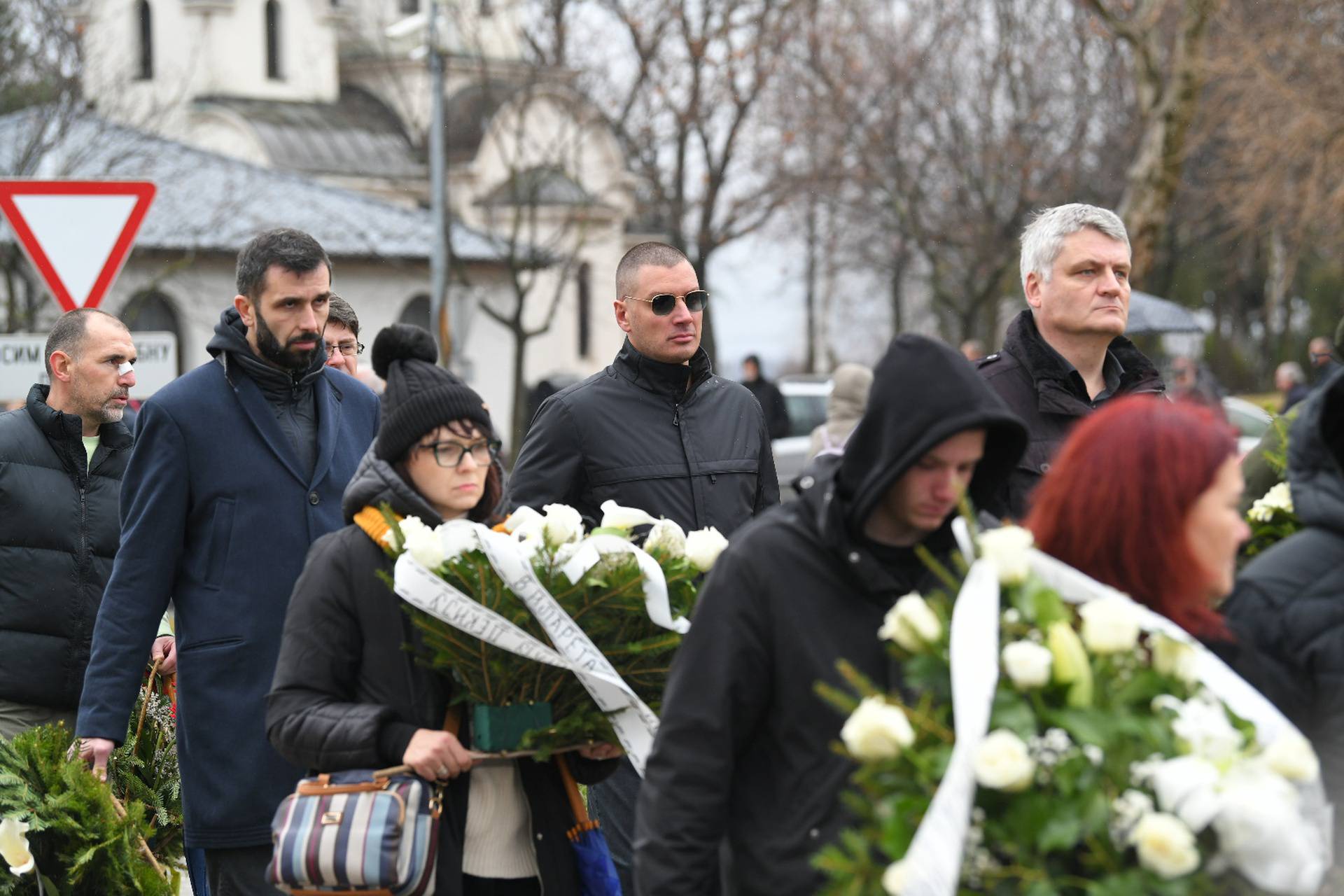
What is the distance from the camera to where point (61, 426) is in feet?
20.9

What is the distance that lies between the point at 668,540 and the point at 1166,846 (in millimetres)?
1910

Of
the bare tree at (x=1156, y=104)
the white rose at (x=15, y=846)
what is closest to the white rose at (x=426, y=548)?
the white rose at (x=15, y=846)

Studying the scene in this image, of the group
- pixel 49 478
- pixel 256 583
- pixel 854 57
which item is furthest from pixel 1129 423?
pixel 854 57

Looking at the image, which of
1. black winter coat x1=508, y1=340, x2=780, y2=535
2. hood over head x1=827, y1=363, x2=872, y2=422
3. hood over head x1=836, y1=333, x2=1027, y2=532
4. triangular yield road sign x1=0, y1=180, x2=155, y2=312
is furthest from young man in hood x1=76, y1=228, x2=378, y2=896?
hood over head x1=827, y1=363, x2=872, y2=422

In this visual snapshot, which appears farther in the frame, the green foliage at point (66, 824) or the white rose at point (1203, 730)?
the green foliage at point (66, 824)

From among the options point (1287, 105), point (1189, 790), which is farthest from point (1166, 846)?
point (1287, 105)

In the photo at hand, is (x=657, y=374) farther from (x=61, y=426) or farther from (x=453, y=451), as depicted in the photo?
(x=61, y=426)

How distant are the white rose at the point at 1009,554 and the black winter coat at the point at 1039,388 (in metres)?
2.00

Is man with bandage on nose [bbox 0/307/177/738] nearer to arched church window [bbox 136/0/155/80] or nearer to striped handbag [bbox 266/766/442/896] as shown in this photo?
striped handbag [bbox 266/766/442/896]

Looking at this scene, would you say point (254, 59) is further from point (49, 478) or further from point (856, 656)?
point (856, 656)

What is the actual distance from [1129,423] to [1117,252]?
232 cm

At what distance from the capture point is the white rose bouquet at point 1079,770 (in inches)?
106

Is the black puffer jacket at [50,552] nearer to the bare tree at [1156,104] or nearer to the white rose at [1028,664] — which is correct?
the white rose at [1028,664]

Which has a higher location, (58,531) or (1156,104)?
(1156,104)
